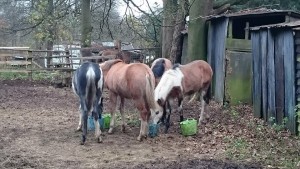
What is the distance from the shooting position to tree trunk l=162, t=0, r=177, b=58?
1538cm

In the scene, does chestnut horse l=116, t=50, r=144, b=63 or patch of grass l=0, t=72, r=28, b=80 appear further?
patch of grass l=0, t=72, r=28, b=80

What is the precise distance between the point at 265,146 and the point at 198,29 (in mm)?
6913

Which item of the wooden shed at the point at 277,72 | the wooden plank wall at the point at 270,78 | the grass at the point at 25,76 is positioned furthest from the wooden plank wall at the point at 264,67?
the grass at the point at 25,76

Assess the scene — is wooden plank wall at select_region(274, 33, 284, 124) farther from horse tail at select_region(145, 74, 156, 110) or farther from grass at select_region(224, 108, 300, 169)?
horse tail at select_region(145, 74, 156, 110)

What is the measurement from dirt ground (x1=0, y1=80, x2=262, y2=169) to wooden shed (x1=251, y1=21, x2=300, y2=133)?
1015 mm

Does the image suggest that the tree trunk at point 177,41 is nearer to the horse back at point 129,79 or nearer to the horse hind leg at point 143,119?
the horse back at point 129,79

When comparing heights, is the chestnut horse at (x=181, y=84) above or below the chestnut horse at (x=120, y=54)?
below

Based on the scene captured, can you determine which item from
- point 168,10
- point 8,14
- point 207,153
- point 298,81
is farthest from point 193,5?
point 8,14

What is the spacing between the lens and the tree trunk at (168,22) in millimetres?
15383

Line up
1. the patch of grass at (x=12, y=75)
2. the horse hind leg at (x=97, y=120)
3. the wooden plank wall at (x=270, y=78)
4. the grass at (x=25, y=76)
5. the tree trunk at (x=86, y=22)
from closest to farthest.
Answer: the horse hind leg at (x=97, y=120) < the wooden plank wall at (x=270, y=78) < the grass at (x=25, y=76) < the patch of grass at (x=12, y=75) < the tree trunk at (x=86, y=22)

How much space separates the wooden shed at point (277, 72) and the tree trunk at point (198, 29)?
3.49m

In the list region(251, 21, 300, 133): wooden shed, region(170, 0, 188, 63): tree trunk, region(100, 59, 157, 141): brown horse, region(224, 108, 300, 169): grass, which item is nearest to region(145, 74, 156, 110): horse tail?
region(100, 59, 157, 141): brown horse

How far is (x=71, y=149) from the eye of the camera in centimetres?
749

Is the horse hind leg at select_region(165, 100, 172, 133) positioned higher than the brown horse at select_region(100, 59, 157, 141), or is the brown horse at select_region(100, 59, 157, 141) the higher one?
the brown horse at select_region(100, 59, 157, 141)
